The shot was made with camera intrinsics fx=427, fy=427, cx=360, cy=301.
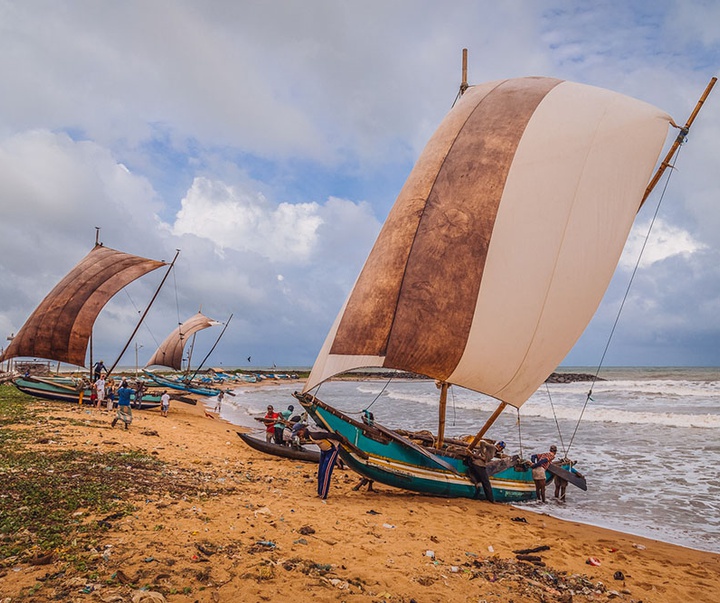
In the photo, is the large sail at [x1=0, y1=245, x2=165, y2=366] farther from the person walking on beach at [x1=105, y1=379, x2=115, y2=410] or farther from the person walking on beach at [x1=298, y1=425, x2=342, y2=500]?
the person walking on beach at [x1=298, y1=425, x2=342, y2=500]

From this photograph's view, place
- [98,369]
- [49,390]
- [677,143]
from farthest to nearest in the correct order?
[98,369], [49,390], [677,143]

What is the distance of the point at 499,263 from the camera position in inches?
357

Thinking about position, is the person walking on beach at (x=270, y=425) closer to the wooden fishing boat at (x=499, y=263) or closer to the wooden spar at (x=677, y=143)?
the wooden fishing boat at (x=499, y=263)

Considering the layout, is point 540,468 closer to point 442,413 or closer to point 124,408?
point 442,413

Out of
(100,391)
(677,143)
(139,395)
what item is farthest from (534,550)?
(139,395)

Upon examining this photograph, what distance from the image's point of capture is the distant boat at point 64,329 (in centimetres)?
2250

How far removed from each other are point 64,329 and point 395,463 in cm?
2150

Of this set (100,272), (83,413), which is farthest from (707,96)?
(100,272)

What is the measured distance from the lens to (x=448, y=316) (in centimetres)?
885

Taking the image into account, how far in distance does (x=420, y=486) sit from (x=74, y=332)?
2156cm

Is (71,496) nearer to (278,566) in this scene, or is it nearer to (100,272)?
(278,566)

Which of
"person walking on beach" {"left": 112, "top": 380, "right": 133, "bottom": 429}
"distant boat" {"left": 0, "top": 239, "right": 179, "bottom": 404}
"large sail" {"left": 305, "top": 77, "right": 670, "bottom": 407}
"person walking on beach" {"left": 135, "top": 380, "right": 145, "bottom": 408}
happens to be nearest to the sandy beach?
"large sail" {"left": 305, "top": 77, "right": 670, "bottom": 407}

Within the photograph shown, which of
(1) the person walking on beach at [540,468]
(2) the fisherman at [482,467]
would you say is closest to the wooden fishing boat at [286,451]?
(2) the fisherman at [482,467]

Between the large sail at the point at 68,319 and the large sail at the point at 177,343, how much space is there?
19665mm
